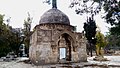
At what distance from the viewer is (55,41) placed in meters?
25.2

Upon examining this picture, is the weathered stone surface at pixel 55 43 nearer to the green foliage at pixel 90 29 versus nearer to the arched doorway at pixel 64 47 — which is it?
the arched doorway at pixel 64 47

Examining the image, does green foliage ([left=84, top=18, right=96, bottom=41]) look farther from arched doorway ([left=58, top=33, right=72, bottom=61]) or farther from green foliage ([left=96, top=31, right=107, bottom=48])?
arched doorway ([left=58, top=33, right=72, bottom=61])

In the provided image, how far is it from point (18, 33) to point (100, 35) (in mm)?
19295

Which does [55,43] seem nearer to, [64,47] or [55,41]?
[55,41]

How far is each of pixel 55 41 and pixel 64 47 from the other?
342 cm

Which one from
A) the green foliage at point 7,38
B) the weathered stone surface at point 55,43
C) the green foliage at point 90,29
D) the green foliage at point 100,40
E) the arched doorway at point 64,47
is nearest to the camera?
the weathered stone surface at point 55,43

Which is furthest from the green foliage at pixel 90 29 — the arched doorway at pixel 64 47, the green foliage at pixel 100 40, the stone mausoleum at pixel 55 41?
the arched doorway at pixel 64 47

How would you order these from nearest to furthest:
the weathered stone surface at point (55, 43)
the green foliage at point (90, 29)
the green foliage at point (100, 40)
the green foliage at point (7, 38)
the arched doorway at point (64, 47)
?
the weathered stone surface at point (55, 43) < the arched doorway at point (64, 47) < the green foliage at point (7, 38) < the green foliage at point (100, 40) < the green foliage at point (90, 29)

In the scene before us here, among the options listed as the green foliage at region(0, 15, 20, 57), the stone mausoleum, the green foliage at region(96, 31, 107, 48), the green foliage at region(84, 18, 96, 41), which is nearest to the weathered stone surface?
the stone mausoleum

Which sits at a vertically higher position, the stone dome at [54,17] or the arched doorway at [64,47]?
the stone dome at [54,17]

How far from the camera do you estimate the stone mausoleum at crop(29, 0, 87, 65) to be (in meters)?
24.5

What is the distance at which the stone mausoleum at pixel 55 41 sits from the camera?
80.5ft

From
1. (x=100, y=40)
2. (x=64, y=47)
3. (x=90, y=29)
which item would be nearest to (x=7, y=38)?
(x=64, y=47)

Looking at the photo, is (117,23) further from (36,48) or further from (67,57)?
(67,57)
